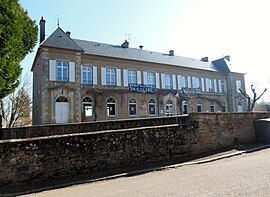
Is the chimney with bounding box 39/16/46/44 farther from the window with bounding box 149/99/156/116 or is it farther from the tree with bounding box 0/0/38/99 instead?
the tree with bounding box 0/0/38/99

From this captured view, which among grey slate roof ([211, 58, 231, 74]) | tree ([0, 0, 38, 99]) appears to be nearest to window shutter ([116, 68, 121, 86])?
tree ([0, 0, 38, 99])

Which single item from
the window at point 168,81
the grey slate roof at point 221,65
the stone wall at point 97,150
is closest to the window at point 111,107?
A: the window at point 168,81

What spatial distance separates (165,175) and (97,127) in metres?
4.20

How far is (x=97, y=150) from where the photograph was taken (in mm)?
9375

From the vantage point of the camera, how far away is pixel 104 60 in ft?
86.4

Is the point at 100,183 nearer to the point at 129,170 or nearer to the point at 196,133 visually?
the point at 129,170

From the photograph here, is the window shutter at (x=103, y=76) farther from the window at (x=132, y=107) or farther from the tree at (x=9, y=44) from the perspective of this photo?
the tree at (x=9, y=44)

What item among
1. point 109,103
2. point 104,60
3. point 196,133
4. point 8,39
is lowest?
point 196,133

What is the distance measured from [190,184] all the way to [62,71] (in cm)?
1888

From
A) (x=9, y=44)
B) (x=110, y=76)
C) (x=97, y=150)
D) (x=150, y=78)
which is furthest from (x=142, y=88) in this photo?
(x=97, y=150)

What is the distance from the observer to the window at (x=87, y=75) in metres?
24.9

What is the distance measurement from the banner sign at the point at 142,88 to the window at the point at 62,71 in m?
7.02

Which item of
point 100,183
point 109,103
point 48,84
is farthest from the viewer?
point 109,103

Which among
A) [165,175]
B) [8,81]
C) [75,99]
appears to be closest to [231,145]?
[165,175]
